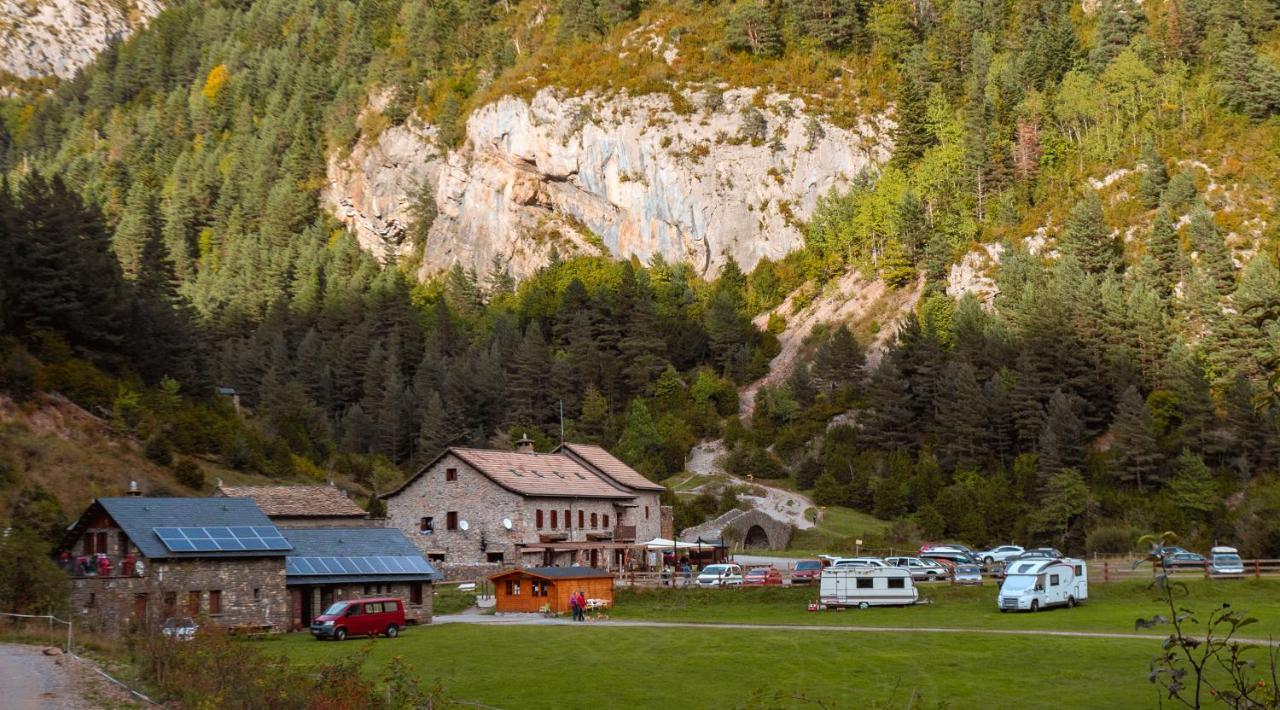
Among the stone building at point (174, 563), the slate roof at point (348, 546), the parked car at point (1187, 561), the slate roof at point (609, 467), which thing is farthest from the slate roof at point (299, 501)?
the parked car at point (1187, 561)

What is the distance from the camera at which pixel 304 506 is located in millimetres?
60594

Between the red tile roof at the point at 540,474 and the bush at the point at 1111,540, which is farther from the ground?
the red tile roof at the point at 540,474

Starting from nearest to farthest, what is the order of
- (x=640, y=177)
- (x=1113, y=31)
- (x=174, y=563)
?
(x=174, y=563)
(x=1113, y=31)
(x=640, y=177)

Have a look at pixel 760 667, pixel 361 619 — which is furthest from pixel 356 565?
pixel 760 667

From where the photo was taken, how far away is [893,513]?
83.6 meters

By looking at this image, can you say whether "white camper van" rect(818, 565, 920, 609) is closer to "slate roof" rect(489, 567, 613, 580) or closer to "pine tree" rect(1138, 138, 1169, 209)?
"slate roof" rect(489, 567, 613, 580)

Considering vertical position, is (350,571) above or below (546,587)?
above

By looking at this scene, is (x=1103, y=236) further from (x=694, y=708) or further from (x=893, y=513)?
(x=694, y=708)

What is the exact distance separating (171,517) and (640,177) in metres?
96.2

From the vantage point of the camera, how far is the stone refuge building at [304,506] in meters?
58.8

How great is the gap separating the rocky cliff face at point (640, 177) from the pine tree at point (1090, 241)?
32.0m

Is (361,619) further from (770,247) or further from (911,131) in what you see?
(911,131)

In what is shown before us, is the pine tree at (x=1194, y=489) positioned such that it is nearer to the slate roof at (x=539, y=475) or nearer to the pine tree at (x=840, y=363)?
the pine tree at (x=840, y=363)

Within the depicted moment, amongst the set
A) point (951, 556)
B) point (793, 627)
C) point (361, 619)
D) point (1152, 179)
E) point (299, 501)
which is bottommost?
point (793, 627)
